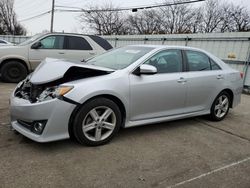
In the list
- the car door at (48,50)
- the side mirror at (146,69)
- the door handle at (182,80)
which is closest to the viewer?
the side mirror at (146,69)

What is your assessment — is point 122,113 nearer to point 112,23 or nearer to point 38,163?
point 38,163

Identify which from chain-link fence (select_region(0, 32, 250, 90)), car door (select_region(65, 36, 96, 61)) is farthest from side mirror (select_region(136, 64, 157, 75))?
chain-link fence (select_region(0, 32, 250, 90))

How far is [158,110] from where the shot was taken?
4180mm

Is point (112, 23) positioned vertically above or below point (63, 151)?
above

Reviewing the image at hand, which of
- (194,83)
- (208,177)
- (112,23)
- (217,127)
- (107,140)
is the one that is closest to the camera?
(208,177)

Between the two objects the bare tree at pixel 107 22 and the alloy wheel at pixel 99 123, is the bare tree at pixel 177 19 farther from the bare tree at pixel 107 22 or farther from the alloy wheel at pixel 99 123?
the alloy wheel at pixel 99 123

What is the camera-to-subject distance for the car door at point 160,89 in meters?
3.86

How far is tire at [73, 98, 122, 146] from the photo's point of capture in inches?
133

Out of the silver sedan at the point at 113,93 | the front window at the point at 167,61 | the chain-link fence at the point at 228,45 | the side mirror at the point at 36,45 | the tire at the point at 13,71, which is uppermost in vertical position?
the chain-link fence at the point at 228,45

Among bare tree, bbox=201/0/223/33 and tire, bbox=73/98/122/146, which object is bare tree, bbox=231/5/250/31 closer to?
bare tree, bbox=201/0/223/33

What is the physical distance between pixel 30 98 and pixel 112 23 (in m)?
43.7

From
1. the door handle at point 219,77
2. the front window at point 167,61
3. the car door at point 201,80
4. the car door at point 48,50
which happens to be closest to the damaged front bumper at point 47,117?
the front window at point 167,61

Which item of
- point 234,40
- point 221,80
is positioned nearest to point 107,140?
point 221,80

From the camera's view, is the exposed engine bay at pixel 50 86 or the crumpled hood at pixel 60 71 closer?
the exposed engine bay at pixel 50 86
